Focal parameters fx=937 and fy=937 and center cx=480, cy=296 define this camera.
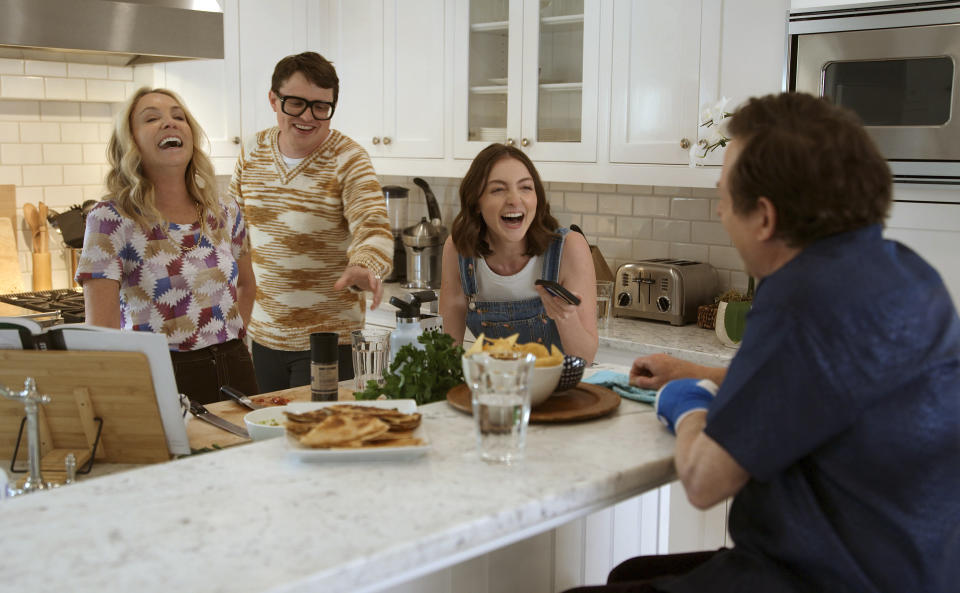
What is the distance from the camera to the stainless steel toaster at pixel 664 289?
348 cm

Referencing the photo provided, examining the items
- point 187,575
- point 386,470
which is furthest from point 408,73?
point 187,575

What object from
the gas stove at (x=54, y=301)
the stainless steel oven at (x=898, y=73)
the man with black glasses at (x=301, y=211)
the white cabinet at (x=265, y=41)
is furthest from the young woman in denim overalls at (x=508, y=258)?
the white cabinet at (x=265, y=41)

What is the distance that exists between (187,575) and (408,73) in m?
3.44

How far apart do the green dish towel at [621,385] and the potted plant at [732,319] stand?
1419 millimetres

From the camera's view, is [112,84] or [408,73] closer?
[408,73]

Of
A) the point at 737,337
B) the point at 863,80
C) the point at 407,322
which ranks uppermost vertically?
the point at 863,80

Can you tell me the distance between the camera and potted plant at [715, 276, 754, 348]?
3.12 meters

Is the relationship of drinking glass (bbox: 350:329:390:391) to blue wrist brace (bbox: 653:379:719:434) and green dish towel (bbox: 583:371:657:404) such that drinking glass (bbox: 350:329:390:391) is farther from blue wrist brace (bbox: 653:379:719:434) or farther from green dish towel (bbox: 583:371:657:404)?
blue wrist brace (bbox: 653:379:719:434)

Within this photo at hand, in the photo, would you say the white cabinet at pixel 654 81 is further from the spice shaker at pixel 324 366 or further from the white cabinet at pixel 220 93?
the white cabinet at pixel 220 93

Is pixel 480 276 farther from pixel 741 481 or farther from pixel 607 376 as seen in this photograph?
pixel 741 481

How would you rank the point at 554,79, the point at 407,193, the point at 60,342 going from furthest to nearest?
the point at 407,193
the point at 554,79
the point at 60,342

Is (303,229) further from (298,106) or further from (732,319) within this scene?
(732,319)

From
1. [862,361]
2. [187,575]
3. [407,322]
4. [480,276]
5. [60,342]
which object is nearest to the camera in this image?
[187,575]

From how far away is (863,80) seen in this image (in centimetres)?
274
